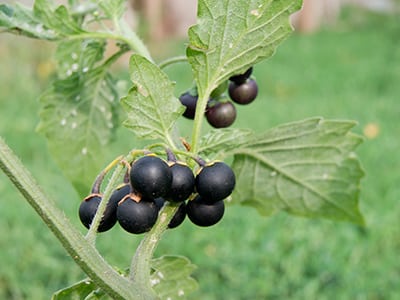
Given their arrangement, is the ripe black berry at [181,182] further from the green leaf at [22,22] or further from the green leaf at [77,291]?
the green leaf at [22,22]

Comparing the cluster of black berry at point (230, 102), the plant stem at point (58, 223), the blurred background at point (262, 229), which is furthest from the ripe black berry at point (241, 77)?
the plant stem at point (58, 223)

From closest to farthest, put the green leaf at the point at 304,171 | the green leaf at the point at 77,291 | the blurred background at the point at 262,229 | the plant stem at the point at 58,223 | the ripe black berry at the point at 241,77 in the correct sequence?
the plant stem at the point at 58,223
the green leaf at the point at 77,291
the ripe black berry at the point at 241,77
the green leaf at the point at 304,171
the blurred background at the point at 262,229

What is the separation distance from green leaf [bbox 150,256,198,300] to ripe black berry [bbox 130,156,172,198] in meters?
0.25

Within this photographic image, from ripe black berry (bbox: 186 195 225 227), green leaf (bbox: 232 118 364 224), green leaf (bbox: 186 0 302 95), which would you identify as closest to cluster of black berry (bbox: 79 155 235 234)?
ripe black berry (bbox: 186 195 225 227)

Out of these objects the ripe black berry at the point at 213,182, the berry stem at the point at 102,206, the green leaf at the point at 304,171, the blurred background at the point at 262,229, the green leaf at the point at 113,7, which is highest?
the green leaf at the point at 113,7

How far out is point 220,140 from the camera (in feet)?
2.70

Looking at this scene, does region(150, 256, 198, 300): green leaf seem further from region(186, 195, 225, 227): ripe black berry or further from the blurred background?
the blurred background

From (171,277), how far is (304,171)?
27 centimetres

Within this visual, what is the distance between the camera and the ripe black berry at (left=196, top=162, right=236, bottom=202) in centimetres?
72

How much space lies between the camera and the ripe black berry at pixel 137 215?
0.70 metres

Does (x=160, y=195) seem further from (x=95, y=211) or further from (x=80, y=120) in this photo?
(x=80, y=120)

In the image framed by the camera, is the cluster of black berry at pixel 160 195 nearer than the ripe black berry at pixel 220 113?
Yes

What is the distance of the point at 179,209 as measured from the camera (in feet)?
2.52

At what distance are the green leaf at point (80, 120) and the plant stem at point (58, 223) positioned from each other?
454mm
